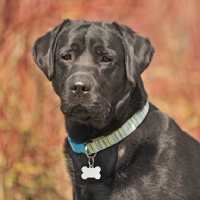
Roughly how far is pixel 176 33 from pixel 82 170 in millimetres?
3997

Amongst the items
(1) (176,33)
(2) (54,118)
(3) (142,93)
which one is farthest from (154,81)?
(3) (142,93)

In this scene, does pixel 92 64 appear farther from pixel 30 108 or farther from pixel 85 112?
pixel 30 108

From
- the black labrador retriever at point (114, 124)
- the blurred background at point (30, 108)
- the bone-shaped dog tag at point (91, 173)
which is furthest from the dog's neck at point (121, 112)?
the blurred background at point (30, 108)

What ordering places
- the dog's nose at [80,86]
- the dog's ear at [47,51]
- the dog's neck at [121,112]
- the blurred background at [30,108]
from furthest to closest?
the blurred background at [30,108] < the dog's ear at [47,51] < the dog's neck at [121,112] < the dog's nose at [80,86]

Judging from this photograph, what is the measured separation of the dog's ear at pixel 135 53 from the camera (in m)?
4.21

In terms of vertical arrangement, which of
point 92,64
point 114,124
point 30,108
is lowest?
point 114,124

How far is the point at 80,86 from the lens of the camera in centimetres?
Answer: 401

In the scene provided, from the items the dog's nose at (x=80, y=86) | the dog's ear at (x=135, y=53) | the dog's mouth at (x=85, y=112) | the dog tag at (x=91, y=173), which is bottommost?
the dog tag at (x=91, y=173)

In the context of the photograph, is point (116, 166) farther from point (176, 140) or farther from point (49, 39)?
point (49, 39)

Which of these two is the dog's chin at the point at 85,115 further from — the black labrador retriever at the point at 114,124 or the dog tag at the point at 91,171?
the dog tag at the point at 91,171

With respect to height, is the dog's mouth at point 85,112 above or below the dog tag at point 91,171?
above

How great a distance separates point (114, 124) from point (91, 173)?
0.40 m

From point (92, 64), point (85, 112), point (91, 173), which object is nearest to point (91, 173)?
point (91, 173)

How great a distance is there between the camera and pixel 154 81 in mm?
7531
